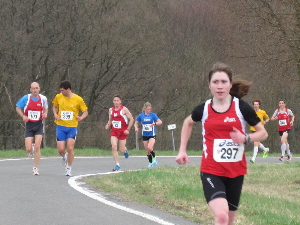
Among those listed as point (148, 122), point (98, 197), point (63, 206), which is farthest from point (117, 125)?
point (63, 206)

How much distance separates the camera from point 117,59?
4228 centimetres

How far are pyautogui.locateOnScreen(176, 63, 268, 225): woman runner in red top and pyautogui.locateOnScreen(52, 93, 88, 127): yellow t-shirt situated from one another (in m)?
8.77

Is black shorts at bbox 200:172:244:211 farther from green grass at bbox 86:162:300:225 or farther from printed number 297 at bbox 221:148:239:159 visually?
green grass at bbox 86:162:300:225

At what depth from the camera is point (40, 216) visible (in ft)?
30.0

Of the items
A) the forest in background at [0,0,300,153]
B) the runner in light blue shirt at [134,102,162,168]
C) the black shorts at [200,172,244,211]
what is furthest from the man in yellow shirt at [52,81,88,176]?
the forest in background at [0,0,300,153]

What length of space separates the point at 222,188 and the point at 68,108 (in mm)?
9172

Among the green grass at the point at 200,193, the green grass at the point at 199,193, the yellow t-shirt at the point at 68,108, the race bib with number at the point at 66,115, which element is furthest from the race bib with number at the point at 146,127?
the race bib with number at the point at 66,115

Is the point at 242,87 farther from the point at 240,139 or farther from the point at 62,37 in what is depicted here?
the point at 62,37

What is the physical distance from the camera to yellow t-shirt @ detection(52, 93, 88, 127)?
603 inches

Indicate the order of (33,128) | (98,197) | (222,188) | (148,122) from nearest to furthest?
(222,188) → (98,197) → (33,128) → (148,122)

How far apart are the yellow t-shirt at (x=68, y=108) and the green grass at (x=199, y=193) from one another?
56.8 inches

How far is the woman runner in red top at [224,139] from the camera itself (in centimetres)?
650

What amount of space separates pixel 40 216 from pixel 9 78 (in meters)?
30.4

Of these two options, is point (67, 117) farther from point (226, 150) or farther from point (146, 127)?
point (226, 150)
